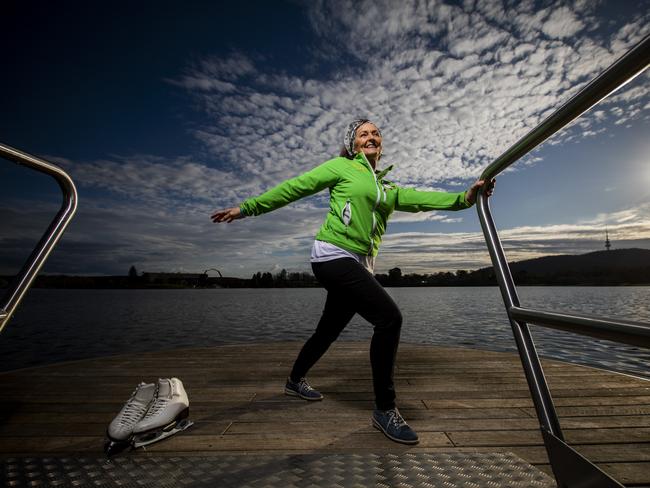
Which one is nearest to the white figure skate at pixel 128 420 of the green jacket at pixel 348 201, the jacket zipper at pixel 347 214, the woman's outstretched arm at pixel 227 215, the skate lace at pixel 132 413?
the skate lace at pixel 132 413

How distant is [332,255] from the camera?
6.41ft

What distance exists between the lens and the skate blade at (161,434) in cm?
161

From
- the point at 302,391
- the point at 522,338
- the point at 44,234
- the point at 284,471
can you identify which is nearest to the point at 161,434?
the point at 284,471

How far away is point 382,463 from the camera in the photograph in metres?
1.45

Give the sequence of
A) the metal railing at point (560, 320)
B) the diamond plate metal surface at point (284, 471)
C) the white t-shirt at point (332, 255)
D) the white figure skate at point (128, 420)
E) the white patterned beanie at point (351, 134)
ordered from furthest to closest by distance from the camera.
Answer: the white patterned beanie at point (351, 134), the white t-shirt at point (332, 255), the white figure skate at point (128, 420), the diamond plate metal surface at point (284, 471), the metal railing at point (560, 320)

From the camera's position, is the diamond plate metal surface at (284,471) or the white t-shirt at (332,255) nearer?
the diamond plate metal surface at (284,471)

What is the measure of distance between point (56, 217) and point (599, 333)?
1683 millimetres

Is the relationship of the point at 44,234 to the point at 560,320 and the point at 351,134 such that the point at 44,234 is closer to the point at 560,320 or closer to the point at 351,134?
the point at 560,320

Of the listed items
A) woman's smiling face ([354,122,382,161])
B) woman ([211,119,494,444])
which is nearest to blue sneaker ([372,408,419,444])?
woman ([211,119,494,444])

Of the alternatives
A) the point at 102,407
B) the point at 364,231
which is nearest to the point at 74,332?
the point at 102,407

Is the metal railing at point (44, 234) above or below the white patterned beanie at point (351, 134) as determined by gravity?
below

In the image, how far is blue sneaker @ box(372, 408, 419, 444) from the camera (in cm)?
165

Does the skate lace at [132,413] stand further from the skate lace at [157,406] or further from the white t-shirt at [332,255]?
the white t-shirt at [332,255]

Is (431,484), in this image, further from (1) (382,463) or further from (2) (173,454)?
(2) (173,454)
